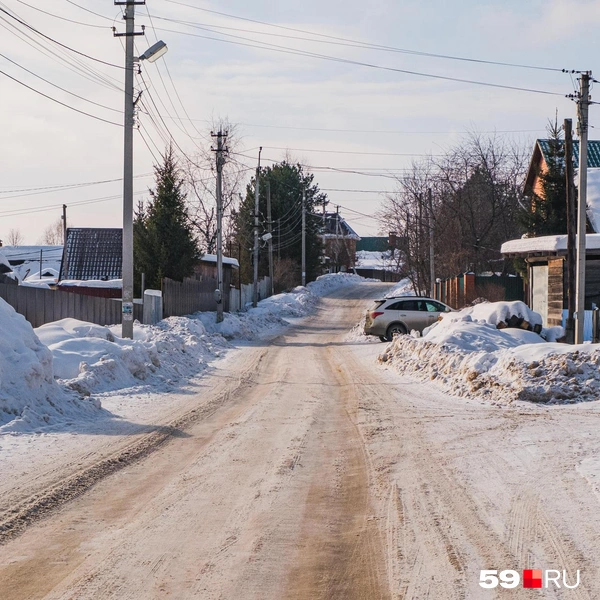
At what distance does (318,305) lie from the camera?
59.5 m

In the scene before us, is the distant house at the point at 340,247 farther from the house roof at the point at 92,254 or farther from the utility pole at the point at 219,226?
the utility pole at the point at 219,226

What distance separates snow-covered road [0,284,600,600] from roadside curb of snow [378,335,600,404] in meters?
0.99

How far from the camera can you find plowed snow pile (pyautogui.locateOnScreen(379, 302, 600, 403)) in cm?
1470

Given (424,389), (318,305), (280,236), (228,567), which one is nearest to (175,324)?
(424,389)

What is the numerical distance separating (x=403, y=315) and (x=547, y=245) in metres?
5.73

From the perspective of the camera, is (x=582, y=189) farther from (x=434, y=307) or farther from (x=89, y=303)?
(x=89, y=303)

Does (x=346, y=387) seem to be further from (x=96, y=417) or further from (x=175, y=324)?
(x=175, y=324)

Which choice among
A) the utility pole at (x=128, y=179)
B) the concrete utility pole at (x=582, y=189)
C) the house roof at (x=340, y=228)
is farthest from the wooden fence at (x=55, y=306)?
the house roof at (x=340, y=228)

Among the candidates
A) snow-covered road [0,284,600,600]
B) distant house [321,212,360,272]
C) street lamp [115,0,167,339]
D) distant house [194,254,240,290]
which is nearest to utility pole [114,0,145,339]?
street lamp [115,0,167,339]

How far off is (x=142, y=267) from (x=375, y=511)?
33.4 m

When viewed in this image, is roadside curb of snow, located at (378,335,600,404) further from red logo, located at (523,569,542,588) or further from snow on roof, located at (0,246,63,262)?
snow on roof, located at (0,246,63,262)

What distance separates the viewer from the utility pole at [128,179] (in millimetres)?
21781

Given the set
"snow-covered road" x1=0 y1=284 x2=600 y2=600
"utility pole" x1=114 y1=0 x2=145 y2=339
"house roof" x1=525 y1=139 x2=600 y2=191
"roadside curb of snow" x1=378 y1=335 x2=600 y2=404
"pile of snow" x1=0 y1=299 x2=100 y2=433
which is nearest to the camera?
"snow-covered road" x1=0 y1=284 x2=600 y2=600

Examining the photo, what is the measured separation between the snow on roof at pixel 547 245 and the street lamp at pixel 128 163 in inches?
525
